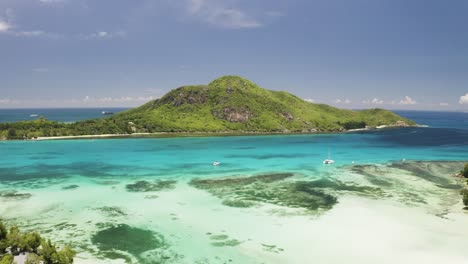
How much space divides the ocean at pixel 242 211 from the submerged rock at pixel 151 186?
22 centimetres

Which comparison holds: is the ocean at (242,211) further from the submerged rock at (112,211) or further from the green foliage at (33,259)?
the green foliage at (33,259)

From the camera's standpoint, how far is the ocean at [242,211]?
38656 mm

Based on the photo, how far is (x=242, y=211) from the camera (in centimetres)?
5322

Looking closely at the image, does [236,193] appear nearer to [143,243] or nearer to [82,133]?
[143,243]

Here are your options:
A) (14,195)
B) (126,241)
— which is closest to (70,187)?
(14,195)

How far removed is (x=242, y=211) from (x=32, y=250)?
29170mm

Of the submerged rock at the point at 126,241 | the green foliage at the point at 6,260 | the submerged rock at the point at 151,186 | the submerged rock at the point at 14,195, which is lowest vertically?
the submerged rock at the point at 126,241

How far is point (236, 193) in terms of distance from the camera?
6494 cm

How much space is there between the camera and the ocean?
38656 millimetres

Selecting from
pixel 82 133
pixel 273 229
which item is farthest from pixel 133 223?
pixel 82 133

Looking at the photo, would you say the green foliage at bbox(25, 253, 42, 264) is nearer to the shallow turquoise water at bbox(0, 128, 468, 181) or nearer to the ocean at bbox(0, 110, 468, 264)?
the ocean at bbox(0, 110, 468, 264)

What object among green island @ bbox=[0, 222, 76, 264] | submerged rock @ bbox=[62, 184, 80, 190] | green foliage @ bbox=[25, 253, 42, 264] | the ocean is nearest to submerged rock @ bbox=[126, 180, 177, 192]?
the ocean

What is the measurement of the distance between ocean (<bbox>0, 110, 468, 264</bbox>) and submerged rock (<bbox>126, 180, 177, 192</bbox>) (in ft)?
0.73

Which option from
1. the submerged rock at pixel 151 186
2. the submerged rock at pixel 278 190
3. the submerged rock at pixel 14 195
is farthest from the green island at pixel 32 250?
the submerged rock at pixel 151 186
